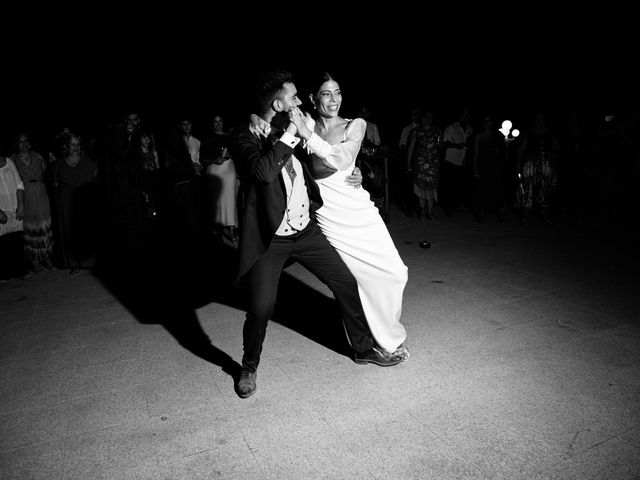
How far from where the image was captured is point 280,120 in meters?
2.99

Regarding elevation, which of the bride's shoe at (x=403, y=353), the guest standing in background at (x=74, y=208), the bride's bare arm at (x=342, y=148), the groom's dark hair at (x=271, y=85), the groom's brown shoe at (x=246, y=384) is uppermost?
the groom's dark hair at (x=271, y=85)

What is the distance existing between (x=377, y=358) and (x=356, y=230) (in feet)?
3.13

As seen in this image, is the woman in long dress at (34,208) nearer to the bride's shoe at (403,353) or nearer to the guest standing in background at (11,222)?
the guest standing in background at (11,222)

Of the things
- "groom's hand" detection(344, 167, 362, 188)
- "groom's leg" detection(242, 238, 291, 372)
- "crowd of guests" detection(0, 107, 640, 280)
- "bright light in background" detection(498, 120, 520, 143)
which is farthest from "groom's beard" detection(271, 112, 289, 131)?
"bright light in background" detection(498, 120, 520, 143)

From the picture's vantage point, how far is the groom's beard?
117 inches

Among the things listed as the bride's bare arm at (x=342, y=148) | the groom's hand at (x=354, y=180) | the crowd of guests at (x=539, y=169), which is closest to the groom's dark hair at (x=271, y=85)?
the bride's bare arm at (x=342, y=148)

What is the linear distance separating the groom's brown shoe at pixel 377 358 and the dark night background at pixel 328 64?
695cm

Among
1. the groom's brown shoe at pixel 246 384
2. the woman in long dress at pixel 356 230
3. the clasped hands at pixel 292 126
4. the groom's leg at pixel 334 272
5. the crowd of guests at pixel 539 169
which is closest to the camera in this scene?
the clasped hands at pixel 292 126

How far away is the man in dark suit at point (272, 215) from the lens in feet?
9.16

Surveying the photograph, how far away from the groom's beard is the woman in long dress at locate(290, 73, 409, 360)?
13.1 inches

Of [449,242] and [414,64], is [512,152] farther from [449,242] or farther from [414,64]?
[449,242]

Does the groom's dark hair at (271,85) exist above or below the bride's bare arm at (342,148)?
above

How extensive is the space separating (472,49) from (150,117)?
30.4 feet

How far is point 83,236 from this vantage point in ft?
20.8
